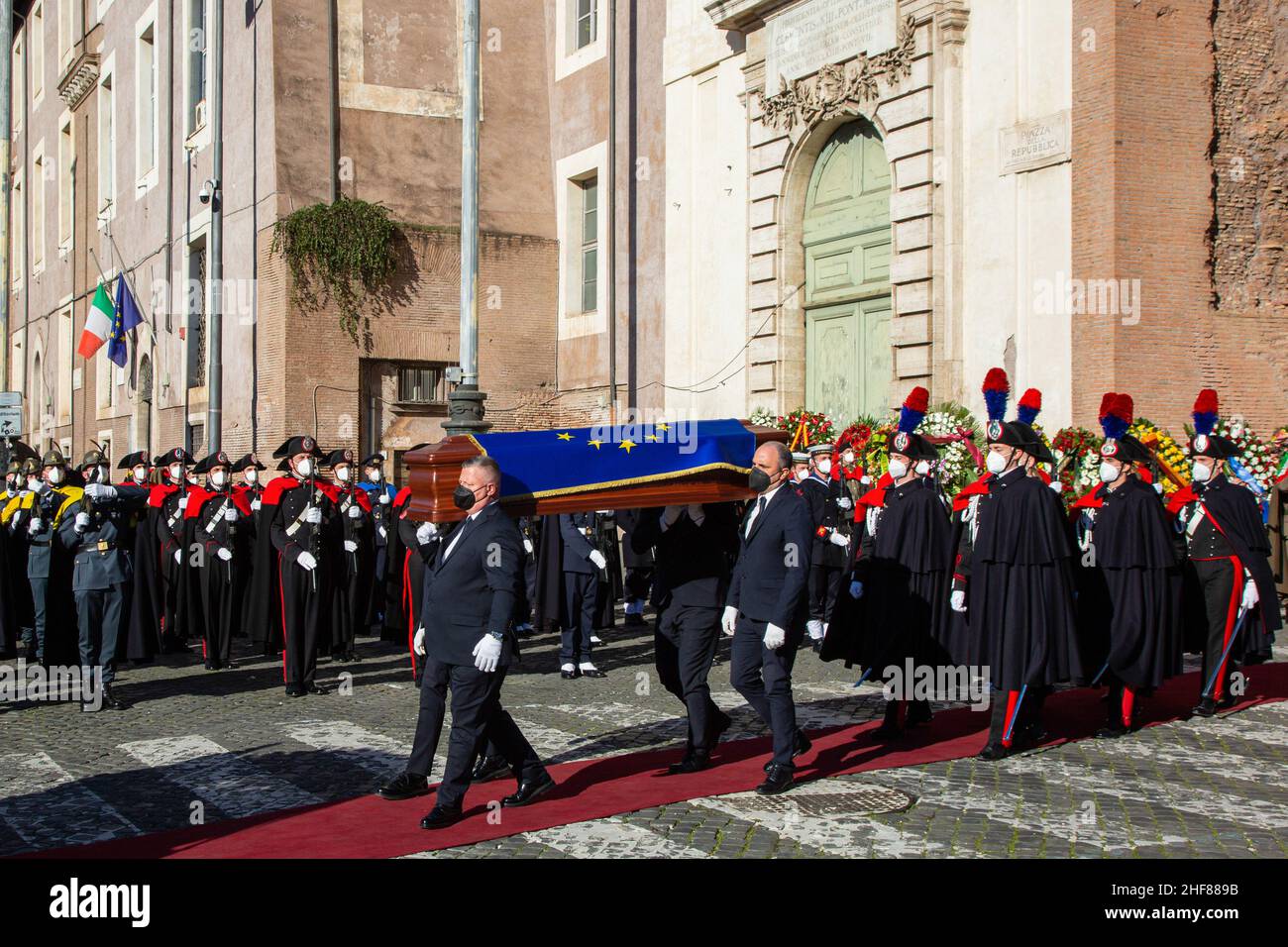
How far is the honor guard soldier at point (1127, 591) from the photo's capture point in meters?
9.47

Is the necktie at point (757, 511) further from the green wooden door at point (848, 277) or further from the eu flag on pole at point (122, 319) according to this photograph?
the eu flag on pole at point (122, 319)

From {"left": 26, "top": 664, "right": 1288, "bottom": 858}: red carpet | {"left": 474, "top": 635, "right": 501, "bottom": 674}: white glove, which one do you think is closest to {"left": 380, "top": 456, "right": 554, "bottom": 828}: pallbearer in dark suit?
{"left": 474, "top": 635, "right": 501, "bottom": 674}: white glove

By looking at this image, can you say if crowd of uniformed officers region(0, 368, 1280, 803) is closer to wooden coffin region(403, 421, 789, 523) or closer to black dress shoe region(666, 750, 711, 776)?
black dress shoe region(666, 750, 711, 776)

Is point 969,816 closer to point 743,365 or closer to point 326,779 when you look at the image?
point 326,779

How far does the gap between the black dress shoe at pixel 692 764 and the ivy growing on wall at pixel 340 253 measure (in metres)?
18.1

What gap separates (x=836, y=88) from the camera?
800 inches

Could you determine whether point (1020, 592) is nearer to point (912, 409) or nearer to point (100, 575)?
point (912, 409)

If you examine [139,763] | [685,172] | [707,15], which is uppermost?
[707,15]

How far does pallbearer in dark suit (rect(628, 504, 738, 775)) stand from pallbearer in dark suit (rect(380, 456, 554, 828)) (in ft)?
4.23

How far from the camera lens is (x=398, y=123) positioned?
1033 inches

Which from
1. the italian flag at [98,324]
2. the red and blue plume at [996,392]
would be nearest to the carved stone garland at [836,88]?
the red and blue plume at [996,392]

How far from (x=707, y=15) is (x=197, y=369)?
13489 millimetres
